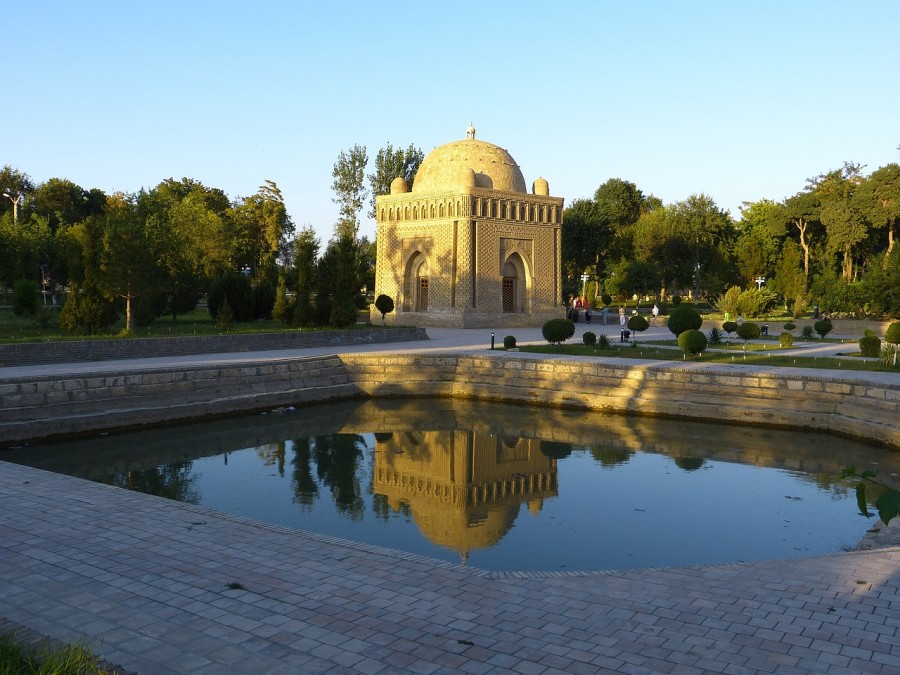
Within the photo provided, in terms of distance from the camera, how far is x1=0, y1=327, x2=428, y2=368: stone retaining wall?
50.9 feet

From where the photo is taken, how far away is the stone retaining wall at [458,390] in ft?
42.5

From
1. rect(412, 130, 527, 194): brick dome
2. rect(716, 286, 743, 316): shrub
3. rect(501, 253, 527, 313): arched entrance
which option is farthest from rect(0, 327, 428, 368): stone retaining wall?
rect(716, 286, 743, 316): shrub

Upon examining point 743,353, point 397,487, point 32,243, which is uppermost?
point 32,243

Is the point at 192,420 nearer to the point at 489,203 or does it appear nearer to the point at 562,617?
the point at 562,617

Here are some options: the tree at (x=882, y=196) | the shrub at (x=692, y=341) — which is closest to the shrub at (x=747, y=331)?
the shrub at (x=692, y=341)

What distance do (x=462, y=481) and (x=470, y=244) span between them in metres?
22.4

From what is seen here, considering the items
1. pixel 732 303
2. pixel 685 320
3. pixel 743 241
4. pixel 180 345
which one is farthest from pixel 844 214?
pixel 180 345

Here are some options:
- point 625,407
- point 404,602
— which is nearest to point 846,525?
point 404,602

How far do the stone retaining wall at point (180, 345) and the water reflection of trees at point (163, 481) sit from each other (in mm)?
5607

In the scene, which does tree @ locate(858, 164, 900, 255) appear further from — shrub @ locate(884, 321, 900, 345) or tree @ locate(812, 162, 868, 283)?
shrub @ locate(884, 321, 900, 345)

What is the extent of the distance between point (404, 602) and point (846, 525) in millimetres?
6254

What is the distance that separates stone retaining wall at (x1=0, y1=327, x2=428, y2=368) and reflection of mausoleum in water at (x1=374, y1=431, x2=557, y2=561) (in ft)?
21.7

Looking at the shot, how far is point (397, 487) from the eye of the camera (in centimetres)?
1087

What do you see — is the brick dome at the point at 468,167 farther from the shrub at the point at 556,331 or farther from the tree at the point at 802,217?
the tree at the point at 802,217
